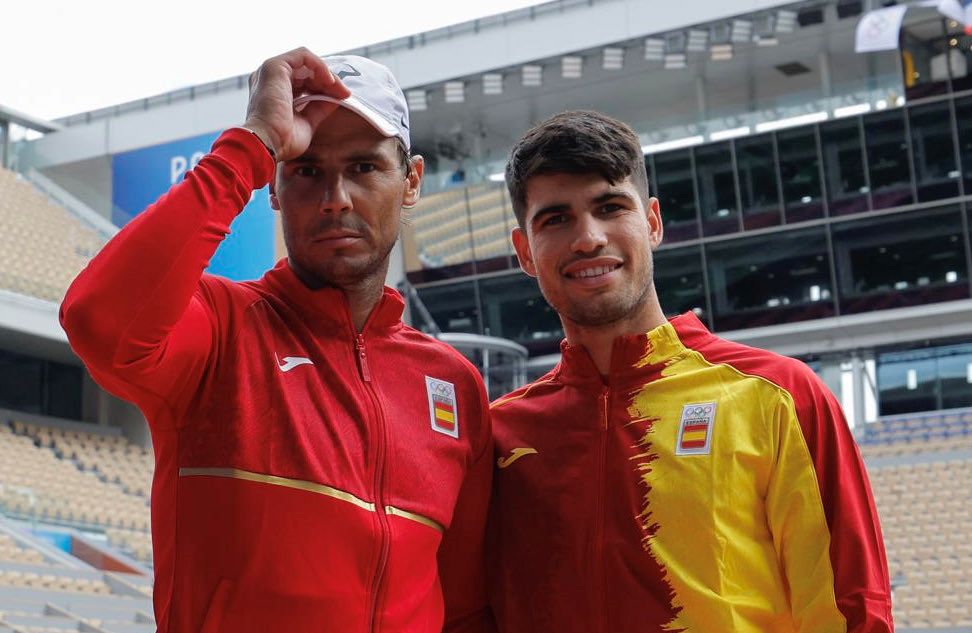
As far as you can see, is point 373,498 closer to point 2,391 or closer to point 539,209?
point 539,209

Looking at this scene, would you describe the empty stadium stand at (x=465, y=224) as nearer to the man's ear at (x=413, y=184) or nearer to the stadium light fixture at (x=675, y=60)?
the stadium light fixture at (x=675, y=60)

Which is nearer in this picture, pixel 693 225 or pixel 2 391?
pixel 2 391

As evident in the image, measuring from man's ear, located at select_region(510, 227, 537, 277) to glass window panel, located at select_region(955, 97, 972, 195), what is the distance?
70.4ft

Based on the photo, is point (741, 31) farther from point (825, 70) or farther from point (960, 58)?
point (960, 58)

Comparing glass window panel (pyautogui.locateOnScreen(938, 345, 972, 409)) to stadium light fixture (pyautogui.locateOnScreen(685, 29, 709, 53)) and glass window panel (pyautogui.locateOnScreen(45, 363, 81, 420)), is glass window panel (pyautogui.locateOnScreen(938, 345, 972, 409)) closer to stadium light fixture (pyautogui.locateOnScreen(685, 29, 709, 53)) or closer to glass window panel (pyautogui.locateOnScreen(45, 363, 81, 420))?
stadium light fixture (pyautogui.locateOnScreen(685, 29, 709, 53))

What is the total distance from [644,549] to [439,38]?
2274 cm

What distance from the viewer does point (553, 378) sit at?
3.09 metres

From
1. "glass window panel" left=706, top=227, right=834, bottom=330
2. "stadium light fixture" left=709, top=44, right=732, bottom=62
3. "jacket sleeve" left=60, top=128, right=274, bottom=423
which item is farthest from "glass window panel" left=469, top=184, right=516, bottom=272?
"jacket sleeve" left=60, top=128, right=274, bottom=423

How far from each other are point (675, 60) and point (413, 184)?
71.7ft

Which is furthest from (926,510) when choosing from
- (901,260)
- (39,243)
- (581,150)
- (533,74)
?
(581,150)

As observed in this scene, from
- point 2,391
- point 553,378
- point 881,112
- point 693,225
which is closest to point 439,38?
point 693,225

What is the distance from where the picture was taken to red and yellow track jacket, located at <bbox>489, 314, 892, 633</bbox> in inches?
99.6

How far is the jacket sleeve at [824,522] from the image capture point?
2439mm

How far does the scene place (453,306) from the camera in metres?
26.1
